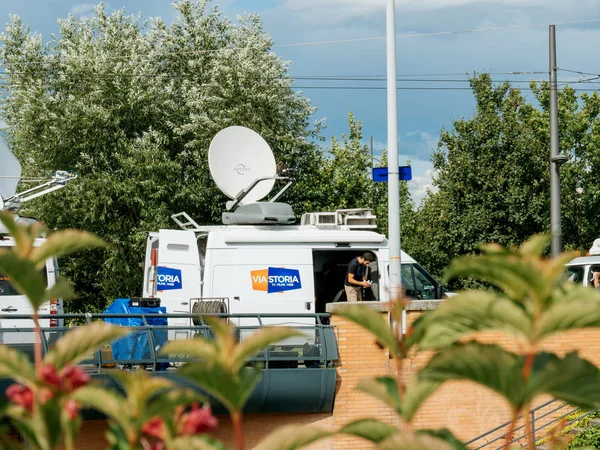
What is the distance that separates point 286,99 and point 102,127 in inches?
236

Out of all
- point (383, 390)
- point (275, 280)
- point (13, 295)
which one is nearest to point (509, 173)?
point (275, 280)

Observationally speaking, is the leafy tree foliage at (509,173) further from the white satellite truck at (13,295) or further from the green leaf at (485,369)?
the green leaf at (485,369)

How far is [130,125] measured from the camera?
97.5 feet

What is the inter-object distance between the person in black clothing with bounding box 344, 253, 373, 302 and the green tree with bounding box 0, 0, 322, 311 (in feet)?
42.8

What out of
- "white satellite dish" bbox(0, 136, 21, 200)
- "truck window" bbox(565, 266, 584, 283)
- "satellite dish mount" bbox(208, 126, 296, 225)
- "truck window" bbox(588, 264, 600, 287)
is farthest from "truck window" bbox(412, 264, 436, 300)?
"white satellite dish" bbox(0, 136, 21, 200)

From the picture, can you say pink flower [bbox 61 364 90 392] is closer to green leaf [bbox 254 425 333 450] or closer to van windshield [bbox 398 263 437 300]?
green leaf [bbox 254 425 333 450]

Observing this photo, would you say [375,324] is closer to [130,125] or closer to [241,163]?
[241,163]

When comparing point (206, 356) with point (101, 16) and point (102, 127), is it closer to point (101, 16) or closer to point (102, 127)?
point (102, 127)

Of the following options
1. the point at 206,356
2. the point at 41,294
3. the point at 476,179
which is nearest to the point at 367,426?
the point at 206,356

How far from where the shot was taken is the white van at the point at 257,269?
15.1 meters

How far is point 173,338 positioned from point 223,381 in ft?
39.3

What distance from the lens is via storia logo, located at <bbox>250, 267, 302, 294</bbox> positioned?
15133mm

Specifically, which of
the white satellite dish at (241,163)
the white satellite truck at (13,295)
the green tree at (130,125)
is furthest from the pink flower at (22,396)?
the green tree at (130,125)

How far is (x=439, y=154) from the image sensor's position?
97.7ft
